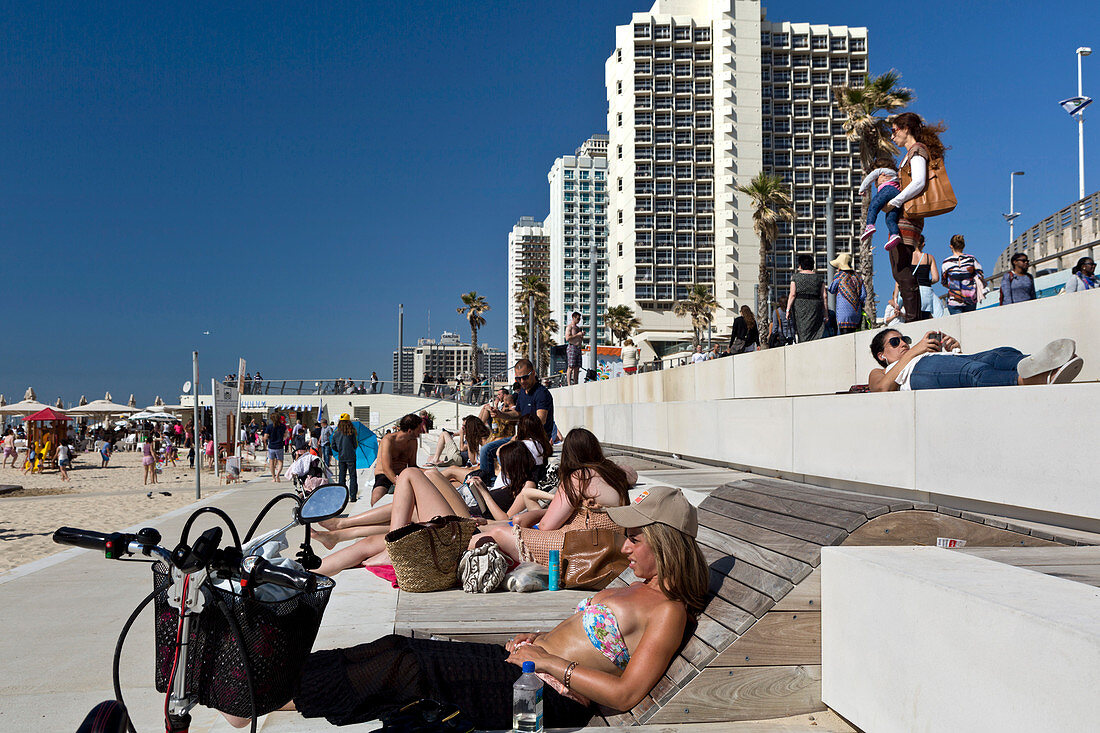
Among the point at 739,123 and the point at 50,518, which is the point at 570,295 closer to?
the point at 739,123

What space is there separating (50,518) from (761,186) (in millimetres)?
40835

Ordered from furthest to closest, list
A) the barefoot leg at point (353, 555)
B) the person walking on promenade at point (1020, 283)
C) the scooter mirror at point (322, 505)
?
the person walking on promenade at point (1020, 283), the barefoot leg at point (353, 555), the scooter mirror at point (322, 505)

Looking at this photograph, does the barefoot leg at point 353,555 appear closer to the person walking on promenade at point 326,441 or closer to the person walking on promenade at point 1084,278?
the person walking on promenade at point 1084,278

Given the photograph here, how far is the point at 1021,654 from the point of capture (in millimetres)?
2088

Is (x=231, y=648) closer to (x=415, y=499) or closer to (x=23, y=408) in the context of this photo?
(x=415, y=499)

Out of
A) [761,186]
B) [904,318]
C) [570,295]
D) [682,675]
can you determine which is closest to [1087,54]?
[761,186]

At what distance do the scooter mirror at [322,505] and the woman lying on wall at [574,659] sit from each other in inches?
44.2

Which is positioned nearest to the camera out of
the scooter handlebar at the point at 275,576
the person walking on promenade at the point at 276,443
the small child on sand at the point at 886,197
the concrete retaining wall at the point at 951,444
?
the scooter handlebar at the point at 275,576

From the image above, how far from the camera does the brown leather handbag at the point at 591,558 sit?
544cm

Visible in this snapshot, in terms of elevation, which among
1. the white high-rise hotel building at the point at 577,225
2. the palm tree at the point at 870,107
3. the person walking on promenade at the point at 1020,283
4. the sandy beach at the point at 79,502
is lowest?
the sandy beach at the point at 79,502

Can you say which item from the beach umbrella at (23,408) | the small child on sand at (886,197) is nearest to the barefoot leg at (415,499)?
the small child on sand at (886,197)

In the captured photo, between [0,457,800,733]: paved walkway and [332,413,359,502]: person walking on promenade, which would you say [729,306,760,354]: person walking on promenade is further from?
[332,413,359,502]: person walking on promenade

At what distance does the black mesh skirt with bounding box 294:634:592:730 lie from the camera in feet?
10.5

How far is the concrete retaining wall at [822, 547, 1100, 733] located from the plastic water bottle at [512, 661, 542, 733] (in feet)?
3.68
